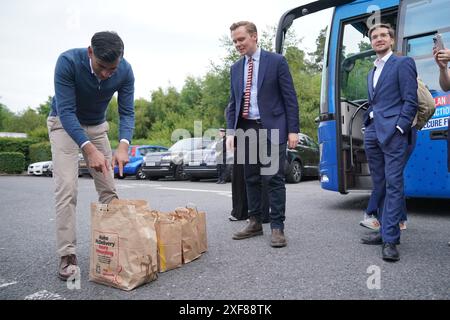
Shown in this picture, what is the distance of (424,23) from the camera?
462 cm

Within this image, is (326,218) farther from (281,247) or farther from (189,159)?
(189,159)

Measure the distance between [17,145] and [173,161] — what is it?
1705cm

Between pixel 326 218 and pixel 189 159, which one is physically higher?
pixel 189 159

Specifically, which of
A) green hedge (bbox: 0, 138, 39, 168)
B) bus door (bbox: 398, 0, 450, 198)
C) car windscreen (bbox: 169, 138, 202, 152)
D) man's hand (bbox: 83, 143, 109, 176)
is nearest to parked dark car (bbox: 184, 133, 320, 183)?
car windscreen (bbox: 169, 138, 202, 152)

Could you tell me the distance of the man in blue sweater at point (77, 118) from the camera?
8.84ft

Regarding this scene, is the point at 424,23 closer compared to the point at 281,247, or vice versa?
the point at 281,247

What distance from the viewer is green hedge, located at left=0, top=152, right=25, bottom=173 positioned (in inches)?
938

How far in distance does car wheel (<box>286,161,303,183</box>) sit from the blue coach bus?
19.5 feet

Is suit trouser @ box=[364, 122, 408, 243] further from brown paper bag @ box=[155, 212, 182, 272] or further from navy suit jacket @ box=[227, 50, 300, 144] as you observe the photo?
brown paper bag @ box=[155, 212, 182, 272]

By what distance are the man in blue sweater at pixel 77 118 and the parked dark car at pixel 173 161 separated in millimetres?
10298

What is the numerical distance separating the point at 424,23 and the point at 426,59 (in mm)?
437

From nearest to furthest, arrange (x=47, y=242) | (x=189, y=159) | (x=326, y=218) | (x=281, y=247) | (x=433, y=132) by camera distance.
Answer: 1. (x=281, y=247)
2. (x=47, y=242)
3. (x=433, y=132)
4. (x=326, y=218)
5. (x=189, y=159)

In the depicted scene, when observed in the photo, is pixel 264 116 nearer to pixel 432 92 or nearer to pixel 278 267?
pixel 278 267
